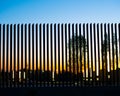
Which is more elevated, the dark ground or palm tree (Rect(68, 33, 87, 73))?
palm tree (Rect(68, 33, 87, 73))

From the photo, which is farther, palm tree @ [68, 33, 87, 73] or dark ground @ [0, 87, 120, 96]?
palm tree @ [68, 33, 87, 73]

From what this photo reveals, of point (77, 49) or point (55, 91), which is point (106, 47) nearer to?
point (77, 49)

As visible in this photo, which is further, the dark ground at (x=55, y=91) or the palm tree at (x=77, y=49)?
the palm tree at (x=77, y=49)

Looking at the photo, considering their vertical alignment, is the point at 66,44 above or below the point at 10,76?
above

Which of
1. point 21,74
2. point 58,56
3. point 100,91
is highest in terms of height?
point 58,56

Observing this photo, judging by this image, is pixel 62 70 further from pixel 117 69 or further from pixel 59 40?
pixel 117 69

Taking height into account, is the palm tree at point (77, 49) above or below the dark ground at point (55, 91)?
above

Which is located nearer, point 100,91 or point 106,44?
point 100,91

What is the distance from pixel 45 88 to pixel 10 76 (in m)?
1.84

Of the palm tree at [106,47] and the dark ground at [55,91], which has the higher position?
the palm tree at [106,47]

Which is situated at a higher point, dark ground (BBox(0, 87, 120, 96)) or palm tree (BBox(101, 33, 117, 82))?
palm tree (BBox(101, 33, 117, 82))

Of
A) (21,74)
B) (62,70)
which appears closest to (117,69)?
(62,70)

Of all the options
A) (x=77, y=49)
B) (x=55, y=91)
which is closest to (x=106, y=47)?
(x=77, y=49)

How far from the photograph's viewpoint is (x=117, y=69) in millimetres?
10828
